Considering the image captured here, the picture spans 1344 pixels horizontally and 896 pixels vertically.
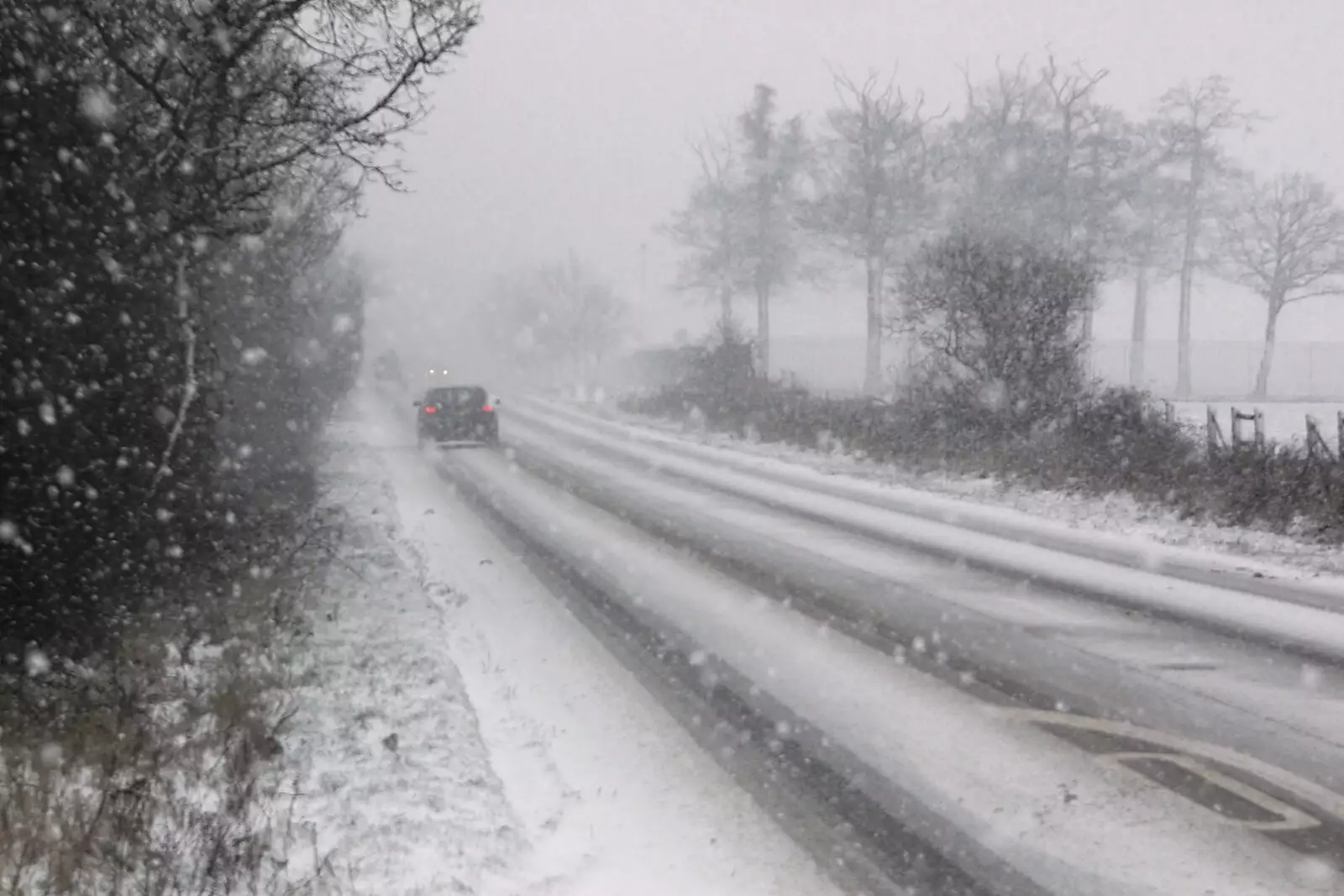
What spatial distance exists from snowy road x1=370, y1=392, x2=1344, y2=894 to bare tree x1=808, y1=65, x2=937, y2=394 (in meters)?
29.3

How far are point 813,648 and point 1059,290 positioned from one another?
1357cm

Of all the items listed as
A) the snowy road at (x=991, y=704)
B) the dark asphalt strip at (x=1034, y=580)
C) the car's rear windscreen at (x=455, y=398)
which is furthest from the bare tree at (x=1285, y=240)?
the snowy road at (x=991, y=704)

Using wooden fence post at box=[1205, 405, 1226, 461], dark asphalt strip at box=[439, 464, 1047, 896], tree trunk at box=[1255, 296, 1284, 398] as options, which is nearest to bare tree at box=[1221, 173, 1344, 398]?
tree trunk at box=[1255, 296, 1284, 398]

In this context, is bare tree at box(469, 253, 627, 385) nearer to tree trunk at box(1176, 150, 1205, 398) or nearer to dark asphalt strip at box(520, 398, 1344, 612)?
tree trunk at box(1176, 150, 1205, 398)

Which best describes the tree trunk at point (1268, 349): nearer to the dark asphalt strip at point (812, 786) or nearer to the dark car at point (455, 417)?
the dark car at point (455, 417)

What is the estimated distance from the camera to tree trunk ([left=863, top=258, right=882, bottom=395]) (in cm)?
3956

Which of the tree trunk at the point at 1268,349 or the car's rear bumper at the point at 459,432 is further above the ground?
the tree trunk at the point at 1268,349

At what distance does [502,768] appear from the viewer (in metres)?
5.55

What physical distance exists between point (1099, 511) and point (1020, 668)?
8.61m

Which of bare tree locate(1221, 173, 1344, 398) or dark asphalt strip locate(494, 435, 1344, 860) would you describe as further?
bare tree locate(1221, 173, 1344, 398)

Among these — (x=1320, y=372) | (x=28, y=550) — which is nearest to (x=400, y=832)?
(x=28, y=550)

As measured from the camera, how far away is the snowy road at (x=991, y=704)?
4348 mm

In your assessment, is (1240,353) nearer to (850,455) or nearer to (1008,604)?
(850,455)

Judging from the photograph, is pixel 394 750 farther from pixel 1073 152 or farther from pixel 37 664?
pixel 1073 152
